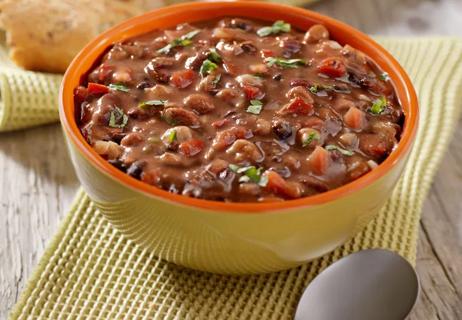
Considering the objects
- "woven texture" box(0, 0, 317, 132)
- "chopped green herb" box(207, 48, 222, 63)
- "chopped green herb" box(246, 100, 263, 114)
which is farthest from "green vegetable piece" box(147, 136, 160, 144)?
"woven texture" box(0, 0, 317, 132)

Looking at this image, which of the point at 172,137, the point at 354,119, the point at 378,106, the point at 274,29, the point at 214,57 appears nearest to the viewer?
the point at 172,137

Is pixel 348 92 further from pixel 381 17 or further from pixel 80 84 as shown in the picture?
pixel 381 17

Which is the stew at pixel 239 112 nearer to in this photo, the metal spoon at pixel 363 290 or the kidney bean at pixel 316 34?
the kidney bean at pixel 316 34

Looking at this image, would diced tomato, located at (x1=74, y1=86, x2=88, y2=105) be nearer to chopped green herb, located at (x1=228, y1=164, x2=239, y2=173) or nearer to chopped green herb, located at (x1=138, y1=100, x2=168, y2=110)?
chopped green herb, located at (x1=138, y1=100, x2=168, y2=110)

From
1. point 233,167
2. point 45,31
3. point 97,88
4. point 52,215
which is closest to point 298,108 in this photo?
point 233,167

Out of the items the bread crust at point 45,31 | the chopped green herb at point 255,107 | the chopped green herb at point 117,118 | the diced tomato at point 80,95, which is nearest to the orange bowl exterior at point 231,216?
the diced tomato at point 80,95

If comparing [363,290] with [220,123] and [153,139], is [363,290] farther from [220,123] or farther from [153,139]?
[153,139]
